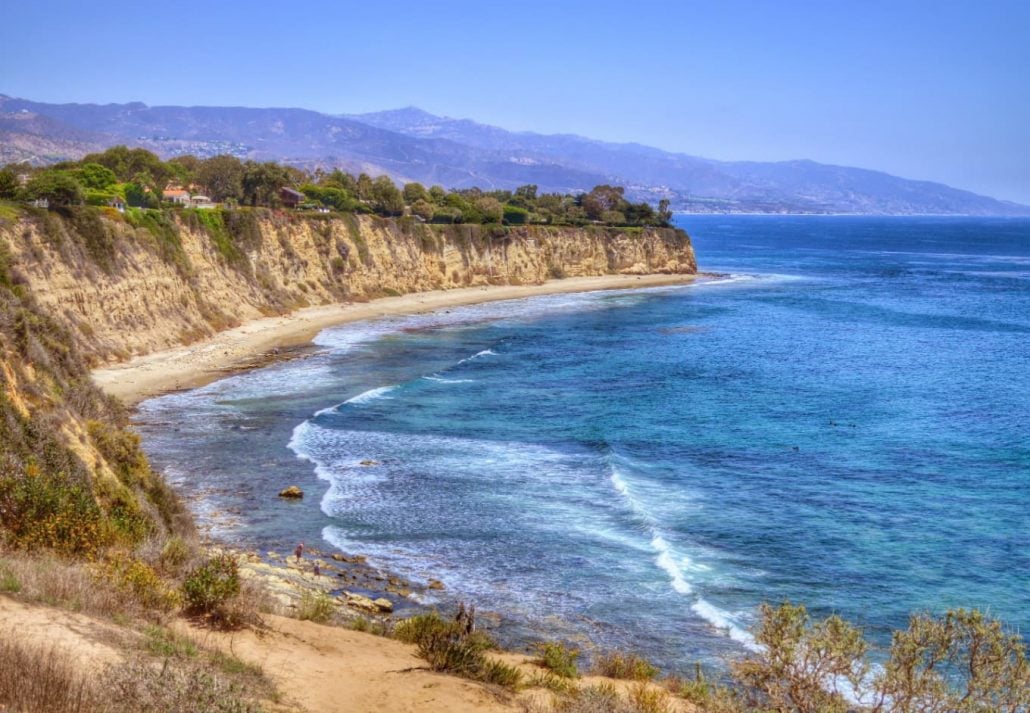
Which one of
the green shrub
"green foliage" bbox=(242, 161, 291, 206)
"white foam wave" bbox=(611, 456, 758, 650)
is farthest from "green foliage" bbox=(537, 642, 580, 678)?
"green foliage" bbox=(242, 161, 291, 206)

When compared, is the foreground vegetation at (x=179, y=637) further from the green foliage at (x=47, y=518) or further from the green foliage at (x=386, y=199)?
the green foliage at (x=386, y=199)

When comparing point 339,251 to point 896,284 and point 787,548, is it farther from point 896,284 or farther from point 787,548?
point 896,284

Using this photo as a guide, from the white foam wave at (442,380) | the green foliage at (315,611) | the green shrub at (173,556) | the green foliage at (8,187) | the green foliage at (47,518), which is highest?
the green foliage at (8,187)

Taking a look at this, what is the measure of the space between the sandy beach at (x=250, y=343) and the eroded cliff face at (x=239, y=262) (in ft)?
4.63

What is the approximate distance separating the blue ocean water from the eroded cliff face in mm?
9221

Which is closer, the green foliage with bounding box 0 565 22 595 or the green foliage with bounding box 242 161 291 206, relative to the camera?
the green foliage with bounding box 0 565 22 595

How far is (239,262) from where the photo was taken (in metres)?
76.9

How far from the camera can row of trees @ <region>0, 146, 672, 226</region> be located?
67419 mm

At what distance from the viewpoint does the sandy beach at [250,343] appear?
167 ft

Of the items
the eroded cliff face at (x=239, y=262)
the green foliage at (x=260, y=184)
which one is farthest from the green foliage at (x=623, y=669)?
the green foliage at (x=260, y=184)

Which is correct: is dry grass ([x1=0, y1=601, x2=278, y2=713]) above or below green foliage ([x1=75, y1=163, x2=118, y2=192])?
below

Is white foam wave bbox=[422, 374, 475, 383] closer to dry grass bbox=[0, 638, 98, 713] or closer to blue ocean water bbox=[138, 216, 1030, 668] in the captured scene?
blue ocean water bbox=[138, 216, 1030, 668]

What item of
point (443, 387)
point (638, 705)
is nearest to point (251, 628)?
point (638, 705)

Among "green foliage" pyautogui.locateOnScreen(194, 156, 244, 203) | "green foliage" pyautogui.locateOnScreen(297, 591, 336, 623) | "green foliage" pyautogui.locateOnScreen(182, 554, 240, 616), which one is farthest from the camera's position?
"green foliage" pyautogui.locateOnScreen(194, 156, 244, 203)
